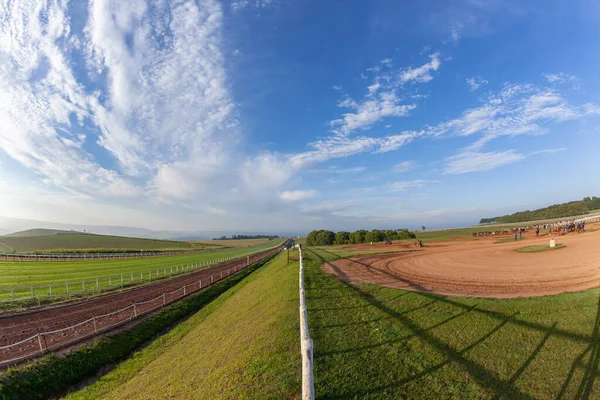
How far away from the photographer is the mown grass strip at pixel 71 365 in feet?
36.8

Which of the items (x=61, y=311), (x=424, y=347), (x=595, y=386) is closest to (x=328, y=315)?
(x=424, y=347)

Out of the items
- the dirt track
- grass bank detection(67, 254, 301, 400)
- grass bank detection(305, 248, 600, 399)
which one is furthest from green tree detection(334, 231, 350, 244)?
grass bank detection(305, 248, 600, 399)

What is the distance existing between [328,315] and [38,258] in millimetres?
83120

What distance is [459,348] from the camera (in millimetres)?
7230

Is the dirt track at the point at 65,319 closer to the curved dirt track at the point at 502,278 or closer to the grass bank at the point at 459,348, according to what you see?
the grass bank at the point at 459,348

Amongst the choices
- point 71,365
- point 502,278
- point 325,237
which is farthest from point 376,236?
point 71,365

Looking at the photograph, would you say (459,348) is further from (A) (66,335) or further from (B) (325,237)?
(B) (325,237)

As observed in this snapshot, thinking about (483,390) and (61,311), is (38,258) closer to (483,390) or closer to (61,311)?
(61,311)

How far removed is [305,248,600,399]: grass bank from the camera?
563 cm

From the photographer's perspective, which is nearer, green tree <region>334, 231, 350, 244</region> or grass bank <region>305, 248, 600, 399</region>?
grass bank <region>305, 248, 600, 399</region>

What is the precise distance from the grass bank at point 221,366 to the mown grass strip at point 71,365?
120 cm

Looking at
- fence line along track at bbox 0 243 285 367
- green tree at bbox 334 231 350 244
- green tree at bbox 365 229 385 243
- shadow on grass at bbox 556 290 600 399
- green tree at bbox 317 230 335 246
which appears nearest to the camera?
shadow on grass at bbox 556 290 600 399

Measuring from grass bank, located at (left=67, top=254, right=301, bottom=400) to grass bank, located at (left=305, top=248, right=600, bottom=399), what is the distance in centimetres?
97

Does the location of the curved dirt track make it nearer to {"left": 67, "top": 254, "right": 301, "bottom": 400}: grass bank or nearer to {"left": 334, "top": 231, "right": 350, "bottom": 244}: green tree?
{"left": 67, "top": 254, "right": 301, "bottom": 400}: grass bank
